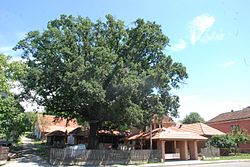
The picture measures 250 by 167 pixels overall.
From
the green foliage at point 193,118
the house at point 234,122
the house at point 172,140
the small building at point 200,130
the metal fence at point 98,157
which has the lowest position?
the metal fence at point 98,157

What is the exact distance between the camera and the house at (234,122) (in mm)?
52594

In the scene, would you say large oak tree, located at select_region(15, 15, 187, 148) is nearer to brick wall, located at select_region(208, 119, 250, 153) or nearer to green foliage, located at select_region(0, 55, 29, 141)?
green foliage, located at select_region(0, 55, 29, 141)

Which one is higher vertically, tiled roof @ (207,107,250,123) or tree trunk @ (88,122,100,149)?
tiled roof @ (207,107,250,123)

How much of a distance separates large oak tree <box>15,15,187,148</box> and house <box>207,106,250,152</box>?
2298 centimetres

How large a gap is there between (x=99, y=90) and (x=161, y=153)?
11608 mm

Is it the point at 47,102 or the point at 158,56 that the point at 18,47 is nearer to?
the point at 47,102

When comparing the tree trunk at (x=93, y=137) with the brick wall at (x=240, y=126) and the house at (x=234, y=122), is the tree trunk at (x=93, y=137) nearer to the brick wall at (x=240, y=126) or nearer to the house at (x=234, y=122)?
the house at (x=234, y=122)

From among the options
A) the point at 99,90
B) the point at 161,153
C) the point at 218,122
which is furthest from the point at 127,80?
the point at 218,122

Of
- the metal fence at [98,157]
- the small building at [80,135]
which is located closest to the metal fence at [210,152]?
the metal fence at [98,157]

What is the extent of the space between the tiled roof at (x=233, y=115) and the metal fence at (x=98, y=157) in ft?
85.3

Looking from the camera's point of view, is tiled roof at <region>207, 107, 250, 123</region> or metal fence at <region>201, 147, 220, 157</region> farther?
tiled roof at <region>207, 107, 250, 123</region>

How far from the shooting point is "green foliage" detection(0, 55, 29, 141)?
3094 centimetres

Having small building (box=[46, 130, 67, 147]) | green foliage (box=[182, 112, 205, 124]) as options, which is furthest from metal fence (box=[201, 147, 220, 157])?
green foliage (box=[182, 112, 205, 124])

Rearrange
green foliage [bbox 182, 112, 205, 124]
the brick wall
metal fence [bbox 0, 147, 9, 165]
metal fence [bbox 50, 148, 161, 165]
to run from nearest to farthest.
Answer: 1. metal fence [bbox 0, 147, 9, 165]
2. metal fence [bbox 50, 148, 161, 165]
3. the brick wall
4. green foliage [bbox 182, 112, 205, 124]
